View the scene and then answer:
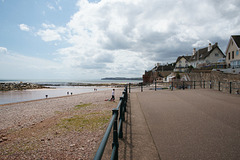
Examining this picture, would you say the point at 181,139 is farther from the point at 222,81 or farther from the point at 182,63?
the point at 182,63

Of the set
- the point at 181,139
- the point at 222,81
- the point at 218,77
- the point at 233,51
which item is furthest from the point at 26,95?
the point at 233,51

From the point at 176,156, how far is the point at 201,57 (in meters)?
58.8

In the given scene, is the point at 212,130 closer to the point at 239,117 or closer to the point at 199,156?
the point at 199,156

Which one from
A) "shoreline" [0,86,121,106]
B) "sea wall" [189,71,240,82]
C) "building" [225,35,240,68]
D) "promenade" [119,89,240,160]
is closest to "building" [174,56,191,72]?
"building" [225,35,240,68]

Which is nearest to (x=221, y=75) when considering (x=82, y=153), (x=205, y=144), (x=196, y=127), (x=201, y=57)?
(x=196, y=127)

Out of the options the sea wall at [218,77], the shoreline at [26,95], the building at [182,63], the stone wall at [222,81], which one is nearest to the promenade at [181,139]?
the stone wall at [222,81]

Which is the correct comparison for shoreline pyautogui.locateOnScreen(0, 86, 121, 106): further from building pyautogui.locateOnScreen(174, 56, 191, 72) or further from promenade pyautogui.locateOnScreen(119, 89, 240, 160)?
building pyautogui.locateOnScreen(174, 56, 191, 72)

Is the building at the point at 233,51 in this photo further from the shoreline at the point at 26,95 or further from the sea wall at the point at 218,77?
the shoreline at the point at 26,95

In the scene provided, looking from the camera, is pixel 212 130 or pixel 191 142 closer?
pixel 191 142

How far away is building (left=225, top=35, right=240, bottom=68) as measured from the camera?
31.3 m

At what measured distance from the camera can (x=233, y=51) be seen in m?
33.1

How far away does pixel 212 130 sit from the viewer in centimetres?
498

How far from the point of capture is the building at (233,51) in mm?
31328

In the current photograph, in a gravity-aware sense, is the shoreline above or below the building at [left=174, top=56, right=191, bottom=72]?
below
